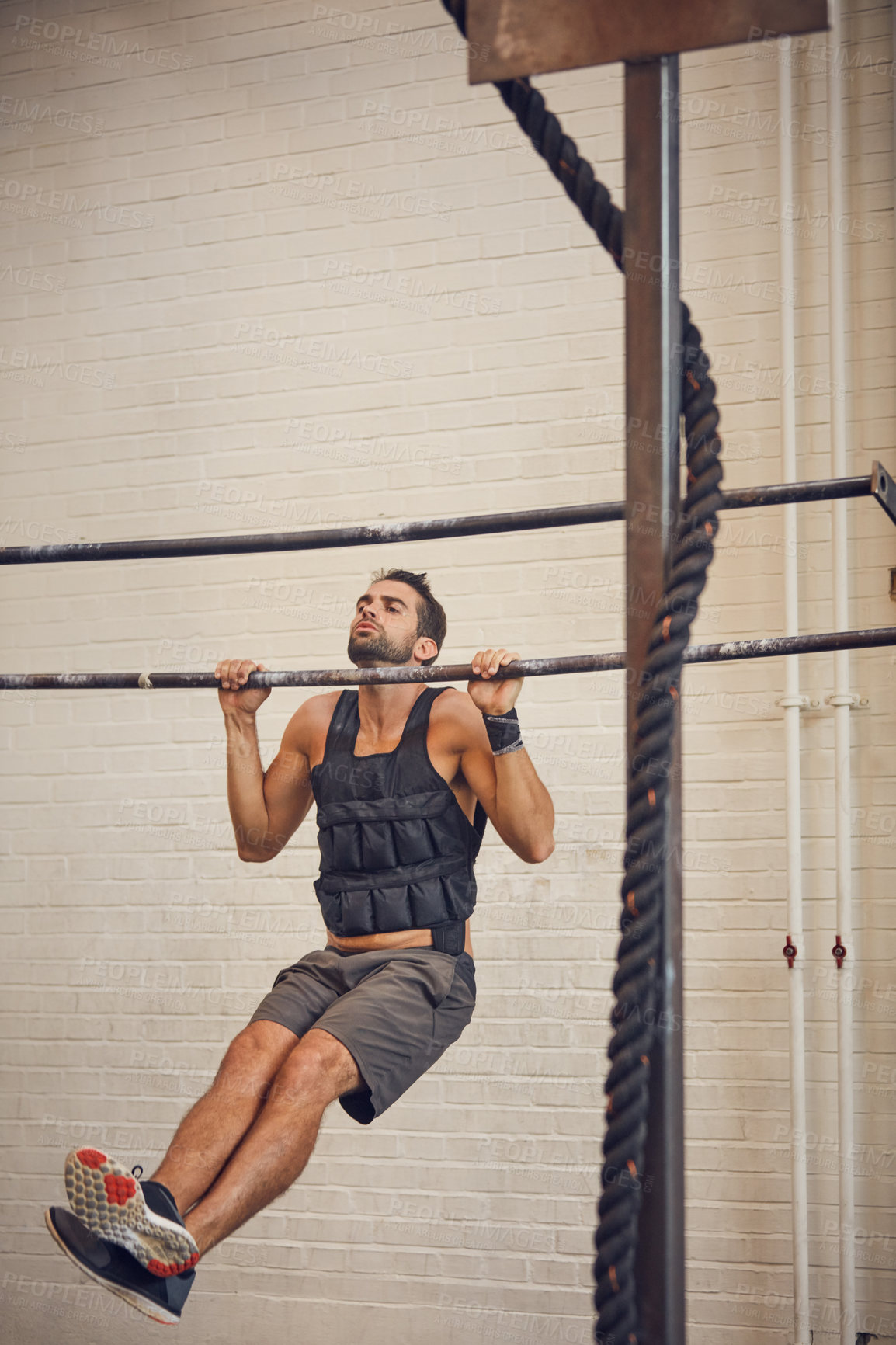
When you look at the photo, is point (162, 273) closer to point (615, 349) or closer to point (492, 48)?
point (615, 349)

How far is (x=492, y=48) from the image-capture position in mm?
791

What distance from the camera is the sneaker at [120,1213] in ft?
5.86

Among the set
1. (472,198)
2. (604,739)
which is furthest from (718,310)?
(604,739)

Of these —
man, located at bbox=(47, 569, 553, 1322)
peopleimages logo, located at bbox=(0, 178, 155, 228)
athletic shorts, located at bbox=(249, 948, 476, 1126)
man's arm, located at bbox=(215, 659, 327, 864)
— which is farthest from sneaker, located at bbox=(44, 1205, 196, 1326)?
peopleimages logo, located at bbox=(0, 178, 155, 228)

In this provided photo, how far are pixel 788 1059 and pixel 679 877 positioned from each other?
2.66 metres

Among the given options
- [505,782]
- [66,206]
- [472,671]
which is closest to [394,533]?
[472,671]

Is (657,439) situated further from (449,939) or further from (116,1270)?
(449,939)

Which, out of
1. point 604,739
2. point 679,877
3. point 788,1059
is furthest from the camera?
point 604,739

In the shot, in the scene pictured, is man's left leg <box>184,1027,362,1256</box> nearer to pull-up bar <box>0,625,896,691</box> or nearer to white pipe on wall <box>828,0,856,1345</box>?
pull-up bar <box>0,625,896,691</box>

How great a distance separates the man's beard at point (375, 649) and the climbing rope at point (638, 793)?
185 centimetres

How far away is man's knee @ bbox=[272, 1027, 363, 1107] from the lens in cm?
210

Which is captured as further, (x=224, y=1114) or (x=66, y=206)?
(x=66, y=206)

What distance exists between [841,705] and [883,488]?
7.41ft

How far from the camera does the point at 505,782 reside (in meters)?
2.40
